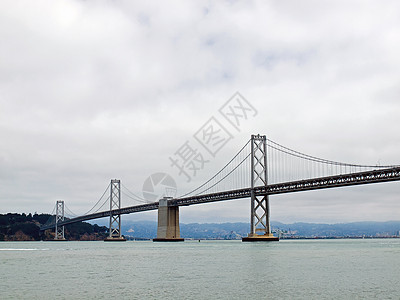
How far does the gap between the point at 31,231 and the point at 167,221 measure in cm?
8283

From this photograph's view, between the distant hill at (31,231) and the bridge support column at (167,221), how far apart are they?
6925 cm

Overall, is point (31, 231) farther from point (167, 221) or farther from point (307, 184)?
point (307, 184)

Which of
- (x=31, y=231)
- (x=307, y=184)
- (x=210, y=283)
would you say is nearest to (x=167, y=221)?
(x=307, y=184)

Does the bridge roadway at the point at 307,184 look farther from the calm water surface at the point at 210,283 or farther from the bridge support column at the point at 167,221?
the calm water surface at the point at 210,283

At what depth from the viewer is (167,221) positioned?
8462 cm

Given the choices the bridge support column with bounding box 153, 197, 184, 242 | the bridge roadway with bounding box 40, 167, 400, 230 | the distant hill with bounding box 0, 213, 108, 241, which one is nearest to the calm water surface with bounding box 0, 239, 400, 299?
the bridge roadway with bounding box 40, 167, 400, 230

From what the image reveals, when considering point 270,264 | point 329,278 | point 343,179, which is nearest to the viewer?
point 329,278

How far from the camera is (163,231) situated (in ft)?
282

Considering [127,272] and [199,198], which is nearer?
[127,272]

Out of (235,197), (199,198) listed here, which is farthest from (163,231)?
(235,197)

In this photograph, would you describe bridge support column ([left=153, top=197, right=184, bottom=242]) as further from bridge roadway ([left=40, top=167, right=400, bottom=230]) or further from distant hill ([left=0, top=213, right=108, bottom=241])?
distant hill ([left=0, top=213, right=108, bottom=241])

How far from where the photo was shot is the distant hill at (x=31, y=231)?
151 metres

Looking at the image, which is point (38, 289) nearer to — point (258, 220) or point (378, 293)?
point (378, 293)

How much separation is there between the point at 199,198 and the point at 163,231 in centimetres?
1134
